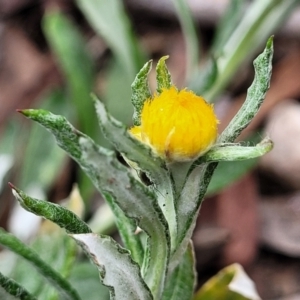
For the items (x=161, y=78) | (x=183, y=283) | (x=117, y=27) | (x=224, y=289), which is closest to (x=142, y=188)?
(x=161, y=78)

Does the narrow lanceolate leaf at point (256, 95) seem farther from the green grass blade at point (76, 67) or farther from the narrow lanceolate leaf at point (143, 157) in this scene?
the green grass blade at point (76, 67)

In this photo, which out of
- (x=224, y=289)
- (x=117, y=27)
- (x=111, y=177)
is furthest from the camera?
(x=117, y=27)

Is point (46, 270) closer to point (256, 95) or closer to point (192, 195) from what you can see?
point (192, 195)

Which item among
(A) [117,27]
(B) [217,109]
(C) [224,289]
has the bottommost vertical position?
(C) [224,289]

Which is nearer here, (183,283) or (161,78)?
(161,78)

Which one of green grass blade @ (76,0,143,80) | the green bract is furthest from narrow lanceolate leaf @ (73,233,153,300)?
green grass blade @ (76,0,143,80)

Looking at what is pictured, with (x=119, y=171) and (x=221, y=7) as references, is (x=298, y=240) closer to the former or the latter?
(x=221, y=7)
